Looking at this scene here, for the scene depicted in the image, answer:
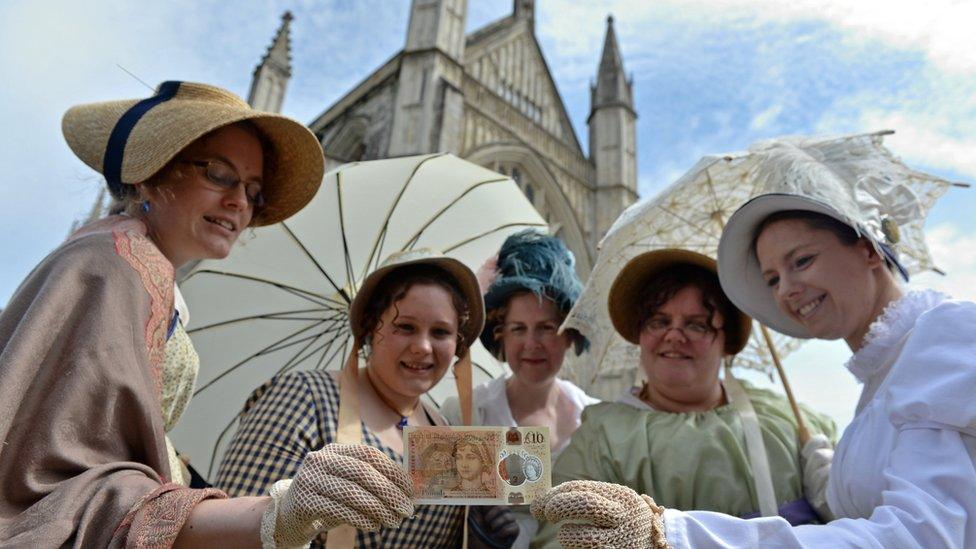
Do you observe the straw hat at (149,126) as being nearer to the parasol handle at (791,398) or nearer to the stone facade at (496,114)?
the parasol handle at (791,398)

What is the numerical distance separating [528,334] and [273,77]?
40.3 ft

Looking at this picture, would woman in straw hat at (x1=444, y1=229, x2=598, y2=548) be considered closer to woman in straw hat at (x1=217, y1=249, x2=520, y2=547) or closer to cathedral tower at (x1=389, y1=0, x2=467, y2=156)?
woman in straw hat at (x1=217, y1=249, x2=520, y2=547)

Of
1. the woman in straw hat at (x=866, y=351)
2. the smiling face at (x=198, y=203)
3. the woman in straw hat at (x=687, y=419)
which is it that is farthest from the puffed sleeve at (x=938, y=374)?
the smiling face at (x=198, y=203)

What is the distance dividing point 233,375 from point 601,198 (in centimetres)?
1344

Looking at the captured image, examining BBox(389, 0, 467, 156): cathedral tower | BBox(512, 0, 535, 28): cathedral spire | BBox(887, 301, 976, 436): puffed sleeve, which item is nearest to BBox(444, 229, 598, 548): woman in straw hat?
BBox(887, 301, 976, 436): puffed sleeve

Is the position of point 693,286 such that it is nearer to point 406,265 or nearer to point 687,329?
point 687,329

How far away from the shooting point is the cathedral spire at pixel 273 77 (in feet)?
40.4

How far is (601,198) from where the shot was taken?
15.4 m

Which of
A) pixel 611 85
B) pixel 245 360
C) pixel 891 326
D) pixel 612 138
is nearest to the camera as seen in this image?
pixel 891 326

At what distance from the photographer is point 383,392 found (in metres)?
1.81

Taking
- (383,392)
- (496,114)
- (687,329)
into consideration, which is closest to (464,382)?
(383,392)

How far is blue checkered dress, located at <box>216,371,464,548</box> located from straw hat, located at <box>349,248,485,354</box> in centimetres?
29

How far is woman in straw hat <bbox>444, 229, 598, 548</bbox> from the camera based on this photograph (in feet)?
8.43

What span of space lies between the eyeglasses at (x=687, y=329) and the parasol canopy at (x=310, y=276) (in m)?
1.45
